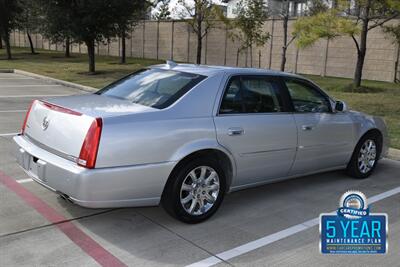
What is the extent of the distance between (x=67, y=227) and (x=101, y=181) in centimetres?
77

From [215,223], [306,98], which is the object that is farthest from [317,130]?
[215,223]

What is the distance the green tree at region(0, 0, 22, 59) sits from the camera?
1144 inches

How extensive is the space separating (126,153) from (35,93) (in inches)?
449

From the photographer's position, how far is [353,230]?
4.20 metres

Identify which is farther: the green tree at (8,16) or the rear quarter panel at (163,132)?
the green tree at (8,16)

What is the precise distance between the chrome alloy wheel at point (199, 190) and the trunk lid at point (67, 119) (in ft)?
2.52

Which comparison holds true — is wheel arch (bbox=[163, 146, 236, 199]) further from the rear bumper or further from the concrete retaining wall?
the concrete retaining wall

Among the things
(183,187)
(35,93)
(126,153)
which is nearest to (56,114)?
(126,153)

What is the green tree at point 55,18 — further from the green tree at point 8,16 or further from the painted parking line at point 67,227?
the painted parking line at point 67,227

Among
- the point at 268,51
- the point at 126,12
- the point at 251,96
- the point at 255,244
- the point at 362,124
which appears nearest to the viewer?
the point at 255,244

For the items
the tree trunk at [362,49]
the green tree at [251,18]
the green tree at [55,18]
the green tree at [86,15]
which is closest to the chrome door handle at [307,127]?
the tree trunk at [362,49]

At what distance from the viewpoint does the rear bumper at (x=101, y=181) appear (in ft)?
12.4

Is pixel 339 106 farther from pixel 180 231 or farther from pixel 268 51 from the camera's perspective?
pixel 268 51

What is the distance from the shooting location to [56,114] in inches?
167
